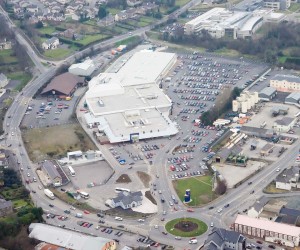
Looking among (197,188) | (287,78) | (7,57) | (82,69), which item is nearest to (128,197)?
(197,188)

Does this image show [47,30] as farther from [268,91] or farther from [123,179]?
[123,179]

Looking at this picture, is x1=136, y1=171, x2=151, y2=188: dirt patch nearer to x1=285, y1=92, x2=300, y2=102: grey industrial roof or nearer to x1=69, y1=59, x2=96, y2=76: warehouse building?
x1=285, y1=92, x2=300, y2=102: grey industrial roof

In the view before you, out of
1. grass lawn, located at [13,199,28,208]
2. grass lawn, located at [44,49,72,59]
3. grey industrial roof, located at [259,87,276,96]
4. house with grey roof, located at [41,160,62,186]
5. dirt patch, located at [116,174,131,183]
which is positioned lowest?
grass lawn, located at [44,49,72,59]

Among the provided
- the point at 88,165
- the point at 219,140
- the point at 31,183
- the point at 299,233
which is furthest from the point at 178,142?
the point at 299,233

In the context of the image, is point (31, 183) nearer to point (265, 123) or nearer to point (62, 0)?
point (265, 123)

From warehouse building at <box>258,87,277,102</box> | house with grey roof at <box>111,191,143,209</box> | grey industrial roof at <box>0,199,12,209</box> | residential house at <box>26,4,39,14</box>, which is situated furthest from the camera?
residential house at <box>26,4,39,14</box>

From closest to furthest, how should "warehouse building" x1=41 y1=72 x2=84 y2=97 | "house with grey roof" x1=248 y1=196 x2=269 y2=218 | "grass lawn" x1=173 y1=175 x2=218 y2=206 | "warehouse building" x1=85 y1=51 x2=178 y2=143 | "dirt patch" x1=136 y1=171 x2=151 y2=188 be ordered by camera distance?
"house with grey roof" x1=248 y1=196 x2=269 y2=218, "grass lawn" x1=173 y1=175 x2=218 y2=206, "dirt patch" x1=136 y1=171 x2=151 y2=188, "warehouse building" x1=85 y1=51 x2=178 y2=143, "warehouse building" x1=41 y1=72 x2=84 y2=97

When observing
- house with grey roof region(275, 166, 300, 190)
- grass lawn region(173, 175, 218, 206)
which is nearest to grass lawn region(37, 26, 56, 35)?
grass lawn region(173, 175, 218, 206)

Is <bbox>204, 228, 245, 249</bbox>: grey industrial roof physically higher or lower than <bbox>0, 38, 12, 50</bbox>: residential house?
higher
